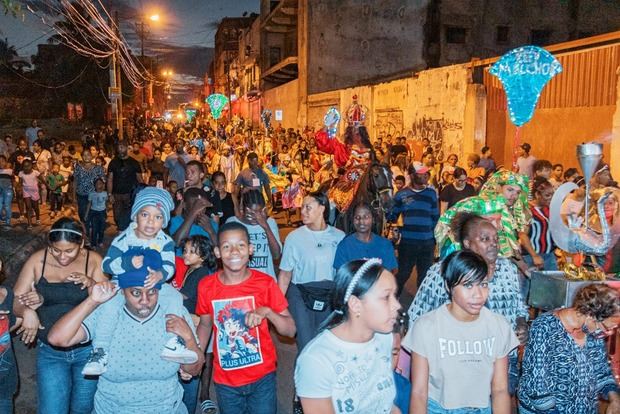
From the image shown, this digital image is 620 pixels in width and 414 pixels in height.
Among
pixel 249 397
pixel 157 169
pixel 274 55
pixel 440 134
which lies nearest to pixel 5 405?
pixel 249 397

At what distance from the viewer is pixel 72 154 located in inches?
677

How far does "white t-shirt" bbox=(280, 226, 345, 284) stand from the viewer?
538 cm

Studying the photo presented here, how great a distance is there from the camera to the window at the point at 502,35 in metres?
31.0

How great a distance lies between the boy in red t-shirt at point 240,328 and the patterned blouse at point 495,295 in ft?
2.94

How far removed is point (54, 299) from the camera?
13.7 ft

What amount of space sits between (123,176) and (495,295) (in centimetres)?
838

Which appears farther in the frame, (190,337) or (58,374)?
(58,374)

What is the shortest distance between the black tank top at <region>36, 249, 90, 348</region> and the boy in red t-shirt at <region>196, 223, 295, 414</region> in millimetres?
1044

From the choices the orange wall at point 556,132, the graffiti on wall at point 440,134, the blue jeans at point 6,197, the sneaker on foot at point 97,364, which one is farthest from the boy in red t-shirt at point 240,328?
the graffiti on wall at point 440,134

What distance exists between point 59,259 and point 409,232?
476cm

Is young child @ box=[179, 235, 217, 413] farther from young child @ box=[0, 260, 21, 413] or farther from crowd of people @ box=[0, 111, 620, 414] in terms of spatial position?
young child @ box=[0, 260, 21, 413]

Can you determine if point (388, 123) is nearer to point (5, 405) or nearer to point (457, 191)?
point (457, 191)

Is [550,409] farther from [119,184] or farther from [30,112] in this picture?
[30,112]

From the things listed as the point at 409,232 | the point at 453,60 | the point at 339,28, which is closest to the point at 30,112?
the point at 339,28
